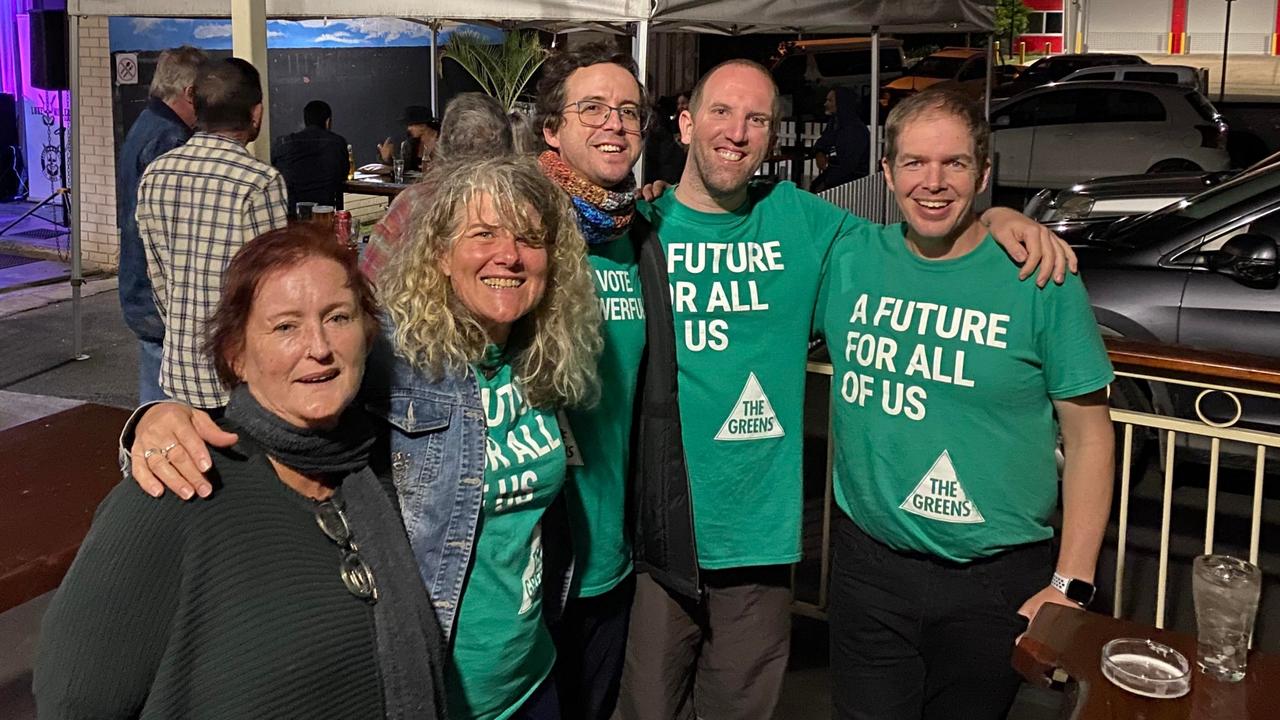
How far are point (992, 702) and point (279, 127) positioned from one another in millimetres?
12720

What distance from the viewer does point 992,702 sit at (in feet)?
9.09

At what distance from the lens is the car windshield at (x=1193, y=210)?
265 inches

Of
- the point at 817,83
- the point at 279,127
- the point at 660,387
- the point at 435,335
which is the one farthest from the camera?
the point at 817,83

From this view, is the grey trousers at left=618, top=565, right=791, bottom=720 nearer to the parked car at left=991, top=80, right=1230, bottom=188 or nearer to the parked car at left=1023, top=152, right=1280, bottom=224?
the parked car at left=1023, top=152, right=1280, bottom=224

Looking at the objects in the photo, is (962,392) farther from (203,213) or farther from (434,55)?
(434,55)

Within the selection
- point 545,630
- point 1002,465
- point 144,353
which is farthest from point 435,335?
point 144,353

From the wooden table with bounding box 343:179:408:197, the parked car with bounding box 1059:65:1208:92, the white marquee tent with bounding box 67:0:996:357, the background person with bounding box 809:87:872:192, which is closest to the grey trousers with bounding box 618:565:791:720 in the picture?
the white marquee tent with bounding box 67:0:996:357

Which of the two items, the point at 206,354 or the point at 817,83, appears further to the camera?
the point at 817,83

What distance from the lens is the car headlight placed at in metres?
9.70

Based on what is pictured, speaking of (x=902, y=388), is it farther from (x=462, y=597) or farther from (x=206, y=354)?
(x=206, y=354)

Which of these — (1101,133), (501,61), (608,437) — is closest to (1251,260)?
(608,437)

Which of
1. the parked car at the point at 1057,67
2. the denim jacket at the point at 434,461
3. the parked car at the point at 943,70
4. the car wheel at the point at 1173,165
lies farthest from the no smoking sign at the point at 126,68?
the parked car at the point at 1057,67

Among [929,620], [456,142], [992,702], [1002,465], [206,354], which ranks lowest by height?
[992,702]

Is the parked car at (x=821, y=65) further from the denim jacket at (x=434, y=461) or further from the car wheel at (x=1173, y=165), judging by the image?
the denim jacket at (x=434, y=461)
